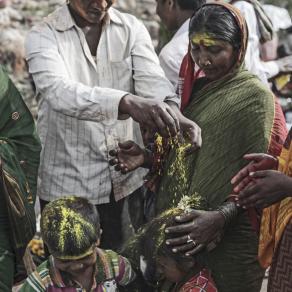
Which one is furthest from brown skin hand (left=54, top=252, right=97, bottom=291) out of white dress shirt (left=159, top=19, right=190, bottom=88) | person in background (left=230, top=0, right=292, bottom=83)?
person in background (left=230, top=0, right=292, bottom=83)

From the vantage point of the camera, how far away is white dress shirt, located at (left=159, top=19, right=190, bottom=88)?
5.69 meters

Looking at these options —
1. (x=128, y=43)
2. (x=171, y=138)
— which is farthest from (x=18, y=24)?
(x=171, y=138)

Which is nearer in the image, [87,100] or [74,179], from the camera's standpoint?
[87,100]

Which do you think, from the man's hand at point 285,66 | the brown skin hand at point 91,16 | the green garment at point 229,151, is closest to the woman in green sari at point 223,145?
the green garment at point 229,151

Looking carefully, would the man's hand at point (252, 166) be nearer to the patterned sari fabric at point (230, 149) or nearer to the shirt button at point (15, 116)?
the patterned sari fabric at point (230, 149)

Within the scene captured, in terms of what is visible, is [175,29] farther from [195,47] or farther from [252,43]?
[195,47]

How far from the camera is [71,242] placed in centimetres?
411

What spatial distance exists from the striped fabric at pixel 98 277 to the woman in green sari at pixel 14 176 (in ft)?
0.84

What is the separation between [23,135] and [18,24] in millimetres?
5631

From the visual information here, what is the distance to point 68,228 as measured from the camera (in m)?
4.13

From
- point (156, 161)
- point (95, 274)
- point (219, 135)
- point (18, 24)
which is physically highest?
point (219, 135)

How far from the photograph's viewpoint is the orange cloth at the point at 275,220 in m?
3.90

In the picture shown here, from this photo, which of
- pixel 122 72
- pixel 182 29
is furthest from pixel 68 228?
pixel 182 29

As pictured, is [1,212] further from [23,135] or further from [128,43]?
[128,43]
